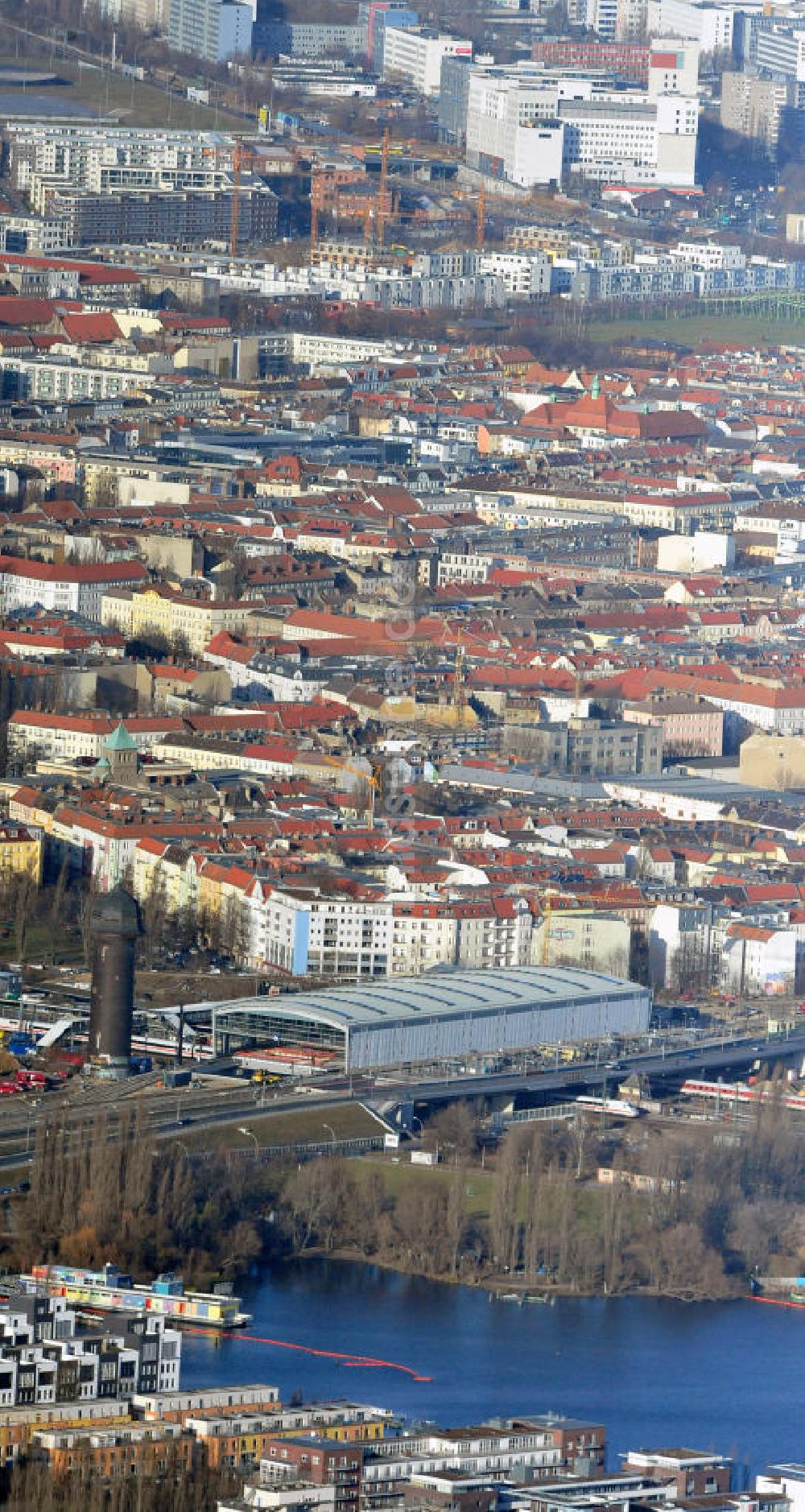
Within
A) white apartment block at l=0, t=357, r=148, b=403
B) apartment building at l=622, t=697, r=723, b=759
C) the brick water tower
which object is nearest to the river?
the brick water tower

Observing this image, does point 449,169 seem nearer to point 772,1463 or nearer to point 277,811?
point 277,811

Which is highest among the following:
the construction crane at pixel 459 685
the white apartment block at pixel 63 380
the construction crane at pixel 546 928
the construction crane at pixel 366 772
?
the white apartment block at pixel 63 380

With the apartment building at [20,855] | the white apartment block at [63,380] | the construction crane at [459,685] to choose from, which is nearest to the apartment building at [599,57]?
the white apartment block at [63,380]

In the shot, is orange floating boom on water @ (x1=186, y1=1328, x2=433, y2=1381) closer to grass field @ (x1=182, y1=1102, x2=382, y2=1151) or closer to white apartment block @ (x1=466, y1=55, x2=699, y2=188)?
grass field @ (x1=182, y1=1102, x2=382, y2=1151)

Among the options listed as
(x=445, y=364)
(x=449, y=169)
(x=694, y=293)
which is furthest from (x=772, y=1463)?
(x=449, y=169)

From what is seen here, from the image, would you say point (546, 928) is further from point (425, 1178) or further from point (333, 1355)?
point (333, 1355)

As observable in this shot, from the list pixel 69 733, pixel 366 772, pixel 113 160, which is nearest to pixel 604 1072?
pixel 366 772

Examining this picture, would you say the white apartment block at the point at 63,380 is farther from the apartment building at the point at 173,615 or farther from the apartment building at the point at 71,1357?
the apartment building at the point at 71,1357
